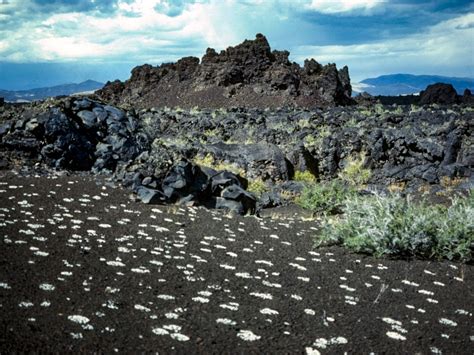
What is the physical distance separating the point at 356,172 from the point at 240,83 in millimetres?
42621

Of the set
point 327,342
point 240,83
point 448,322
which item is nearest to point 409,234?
point 448,322

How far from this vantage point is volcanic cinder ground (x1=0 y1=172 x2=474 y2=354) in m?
4.81

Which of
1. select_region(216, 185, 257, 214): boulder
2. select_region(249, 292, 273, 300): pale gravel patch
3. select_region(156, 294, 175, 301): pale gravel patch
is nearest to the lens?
select_region(156, 294, 175, 301): pale gravel patch

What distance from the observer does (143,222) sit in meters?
9.24

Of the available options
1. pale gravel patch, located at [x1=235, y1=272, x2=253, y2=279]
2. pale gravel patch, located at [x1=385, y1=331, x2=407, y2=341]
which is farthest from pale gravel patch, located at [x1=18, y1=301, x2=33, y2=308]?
pale gravel patch, located at [x1=385, y1=331, x2=407, y2=341]

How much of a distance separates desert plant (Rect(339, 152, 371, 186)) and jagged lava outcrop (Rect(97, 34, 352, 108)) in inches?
1374

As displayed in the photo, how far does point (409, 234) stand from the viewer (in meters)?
8.46

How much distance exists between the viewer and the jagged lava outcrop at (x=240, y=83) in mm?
57188

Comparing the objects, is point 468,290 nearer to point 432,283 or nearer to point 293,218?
point 432,283

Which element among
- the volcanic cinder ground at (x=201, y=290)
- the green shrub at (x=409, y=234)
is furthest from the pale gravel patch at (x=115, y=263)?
the green shrub at (x=409, y=234)

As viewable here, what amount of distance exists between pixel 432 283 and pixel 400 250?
126 cm

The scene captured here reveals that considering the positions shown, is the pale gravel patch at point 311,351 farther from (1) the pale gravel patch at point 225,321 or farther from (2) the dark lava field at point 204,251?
(1) the pale gravel patch at point 225,321

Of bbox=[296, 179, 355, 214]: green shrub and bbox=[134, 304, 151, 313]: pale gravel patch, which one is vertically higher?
bbox=[134, 304, 151, 313]: pale gravel patch

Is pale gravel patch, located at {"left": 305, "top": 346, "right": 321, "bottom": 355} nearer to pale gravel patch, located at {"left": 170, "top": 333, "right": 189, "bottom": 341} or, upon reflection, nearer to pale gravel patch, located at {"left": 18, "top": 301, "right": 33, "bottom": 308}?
pale gravel patch, located at {"left": 170, "top": 333, "right": 189, "bottom": 341}
